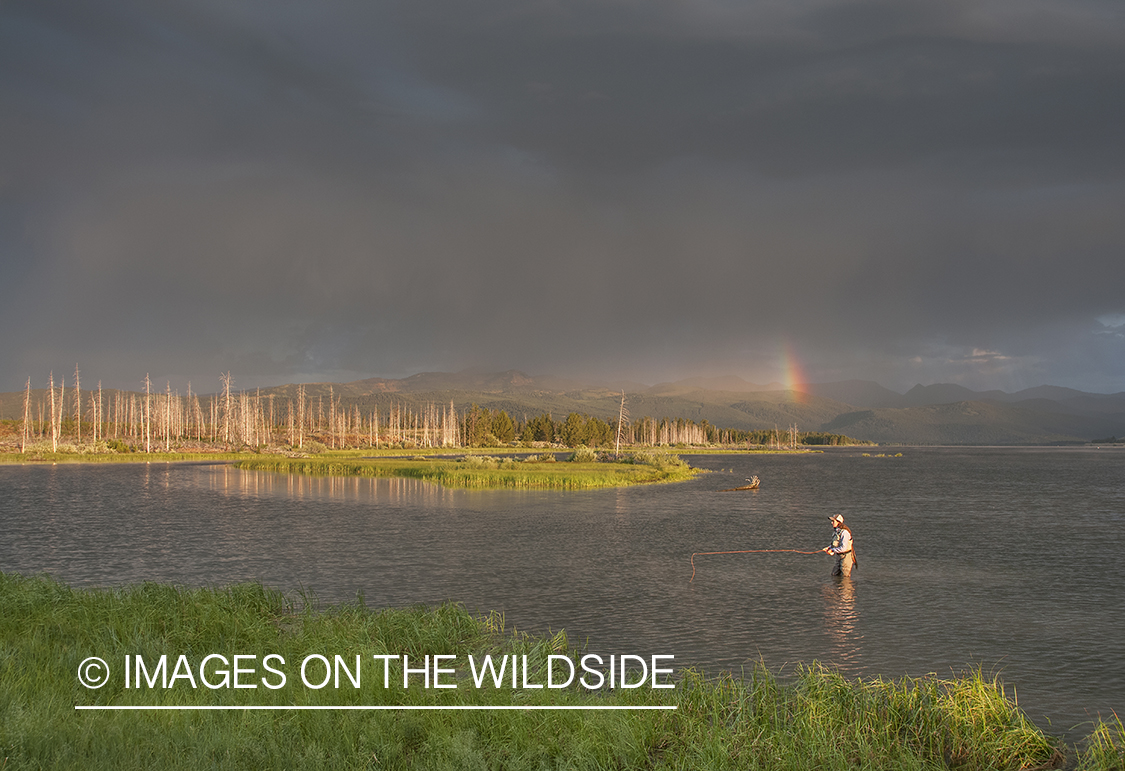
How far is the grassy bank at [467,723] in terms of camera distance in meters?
10.2

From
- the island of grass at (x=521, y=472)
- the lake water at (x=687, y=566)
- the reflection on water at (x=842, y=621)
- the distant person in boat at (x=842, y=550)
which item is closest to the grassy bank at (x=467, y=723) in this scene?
the reflection on water at (x=842, y=621)

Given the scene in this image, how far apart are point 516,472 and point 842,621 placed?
57.6 metres

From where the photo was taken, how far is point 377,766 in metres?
10.2

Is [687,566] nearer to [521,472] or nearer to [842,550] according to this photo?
[842,550]

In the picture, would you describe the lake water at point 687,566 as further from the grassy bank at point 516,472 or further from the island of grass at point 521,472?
the island of grass at point 521,472

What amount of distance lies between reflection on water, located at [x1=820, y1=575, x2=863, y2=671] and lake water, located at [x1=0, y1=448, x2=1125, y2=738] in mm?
95

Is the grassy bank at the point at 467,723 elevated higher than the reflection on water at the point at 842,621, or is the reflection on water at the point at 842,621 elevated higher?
the grassy bank at the point at 467,723

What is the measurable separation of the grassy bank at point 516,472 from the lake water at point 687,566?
26.7 feet

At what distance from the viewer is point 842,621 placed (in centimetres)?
2155

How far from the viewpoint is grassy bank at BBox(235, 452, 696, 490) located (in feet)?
236

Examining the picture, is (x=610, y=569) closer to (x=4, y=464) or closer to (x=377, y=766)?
(x=377, y=766)

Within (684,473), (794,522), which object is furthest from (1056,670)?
(684,473)

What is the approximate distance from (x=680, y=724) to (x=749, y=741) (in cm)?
115

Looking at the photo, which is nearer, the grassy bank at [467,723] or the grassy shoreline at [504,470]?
the grassy bank at [467,723]
